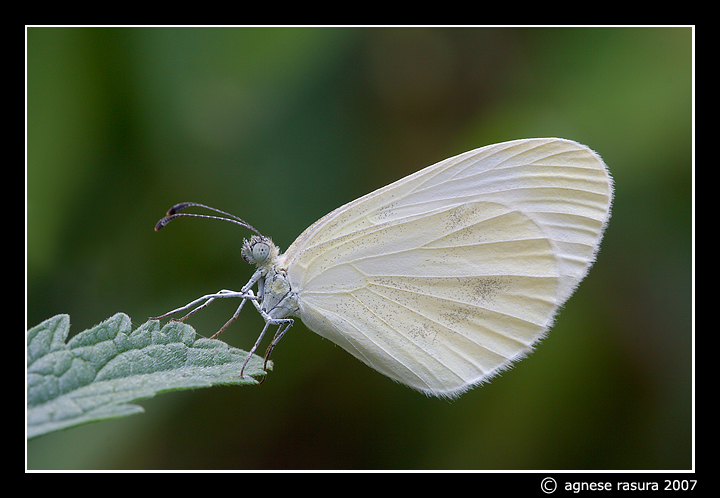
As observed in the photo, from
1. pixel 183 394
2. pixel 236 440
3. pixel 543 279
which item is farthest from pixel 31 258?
pixel 543 279

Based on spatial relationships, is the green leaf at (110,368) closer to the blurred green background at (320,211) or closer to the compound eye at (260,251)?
the compound eye at (260,251)

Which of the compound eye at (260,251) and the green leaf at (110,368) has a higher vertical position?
the compound eye at (260,251)

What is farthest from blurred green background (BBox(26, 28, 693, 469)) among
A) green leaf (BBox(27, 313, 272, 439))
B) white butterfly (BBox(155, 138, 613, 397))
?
green leaf (BBox(27, 313, 272, 439))

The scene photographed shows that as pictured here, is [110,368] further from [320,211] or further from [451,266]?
[320,211]

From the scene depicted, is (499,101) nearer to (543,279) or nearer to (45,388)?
(543,279)

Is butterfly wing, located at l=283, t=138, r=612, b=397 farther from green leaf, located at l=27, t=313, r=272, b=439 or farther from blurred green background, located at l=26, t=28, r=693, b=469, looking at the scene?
blurred green background, located at l=26, t=28, r=693, b=469

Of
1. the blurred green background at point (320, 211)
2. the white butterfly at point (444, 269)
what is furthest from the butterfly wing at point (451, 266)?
the blurred green background at point (320, 211)

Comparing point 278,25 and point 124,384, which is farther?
point 278,25
